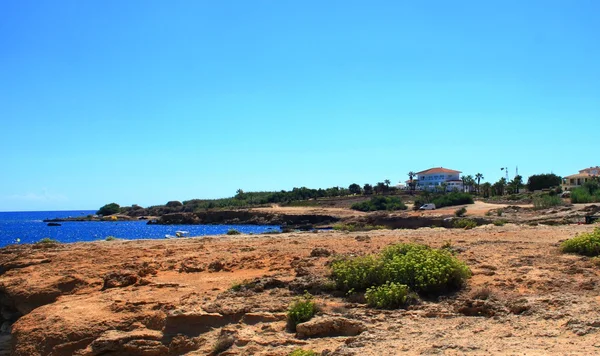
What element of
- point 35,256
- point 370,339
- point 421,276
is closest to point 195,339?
point 370,339

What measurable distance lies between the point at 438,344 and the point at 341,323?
2.06m

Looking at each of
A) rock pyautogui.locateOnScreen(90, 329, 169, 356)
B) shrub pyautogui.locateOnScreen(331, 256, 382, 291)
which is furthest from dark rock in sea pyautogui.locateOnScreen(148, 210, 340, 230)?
rock pyautogui.locateOnScreen(90, 329, 169, 356)

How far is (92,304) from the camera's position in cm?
Result: 1219

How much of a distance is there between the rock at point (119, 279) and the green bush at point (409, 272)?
530 centimetres

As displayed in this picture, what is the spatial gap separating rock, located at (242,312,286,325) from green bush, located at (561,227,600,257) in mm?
8006

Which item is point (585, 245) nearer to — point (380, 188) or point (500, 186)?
point (500, 186)

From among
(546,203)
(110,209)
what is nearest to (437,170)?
(546,203)

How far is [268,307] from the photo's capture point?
35.6 feet

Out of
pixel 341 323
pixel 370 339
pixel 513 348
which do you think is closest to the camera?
pixel 513 348

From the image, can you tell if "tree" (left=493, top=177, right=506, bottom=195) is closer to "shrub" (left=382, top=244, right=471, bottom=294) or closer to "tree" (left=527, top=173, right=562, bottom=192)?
"tree" (left=527, top=173, right=562, bottom=192)

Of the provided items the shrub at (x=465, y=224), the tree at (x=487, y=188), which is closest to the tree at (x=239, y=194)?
the tree at (x=487, y=188)

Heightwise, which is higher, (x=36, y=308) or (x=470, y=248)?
(x=470, y=248)

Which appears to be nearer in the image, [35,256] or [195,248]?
[35,256]

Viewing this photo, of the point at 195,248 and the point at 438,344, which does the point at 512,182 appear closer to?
the point at 195,248
